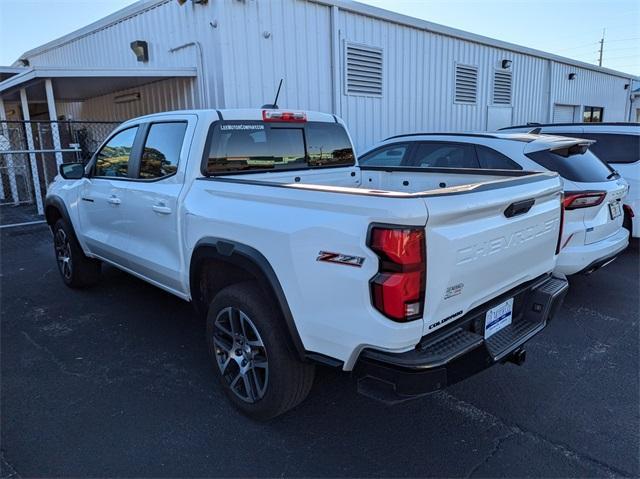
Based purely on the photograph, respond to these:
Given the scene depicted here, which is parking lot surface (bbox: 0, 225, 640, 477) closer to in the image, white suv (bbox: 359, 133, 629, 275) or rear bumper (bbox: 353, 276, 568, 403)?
rear bumper (bbox: 353, 276, 568, 403)

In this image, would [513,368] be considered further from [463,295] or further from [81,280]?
[81,280]

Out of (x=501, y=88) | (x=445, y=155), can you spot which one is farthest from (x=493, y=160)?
(x=501, y=88)

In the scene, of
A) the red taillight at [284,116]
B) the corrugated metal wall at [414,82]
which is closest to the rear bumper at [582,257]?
the red taillight at [284,116]

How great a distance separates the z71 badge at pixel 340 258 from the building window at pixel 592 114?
796 inches

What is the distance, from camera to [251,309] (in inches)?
108

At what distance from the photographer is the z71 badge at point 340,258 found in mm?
2162

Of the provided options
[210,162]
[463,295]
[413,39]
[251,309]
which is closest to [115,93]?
[413,39]

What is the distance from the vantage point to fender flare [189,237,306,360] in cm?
252

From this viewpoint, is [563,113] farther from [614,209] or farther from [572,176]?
[572,176]

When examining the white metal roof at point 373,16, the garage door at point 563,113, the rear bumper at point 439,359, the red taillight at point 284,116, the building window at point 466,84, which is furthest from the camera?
the garage door at point 563,113

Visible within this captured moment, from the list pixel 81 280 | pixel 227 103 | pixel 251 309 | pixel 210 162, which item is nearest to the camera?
pixel 251 309

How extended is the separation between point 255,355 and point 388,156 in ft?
14.1

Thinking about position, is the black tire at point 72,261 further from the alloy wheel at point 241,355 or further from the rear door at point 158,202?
the alloy wheel at point 241,355

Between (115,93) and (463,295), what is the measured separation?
11.5 meters
